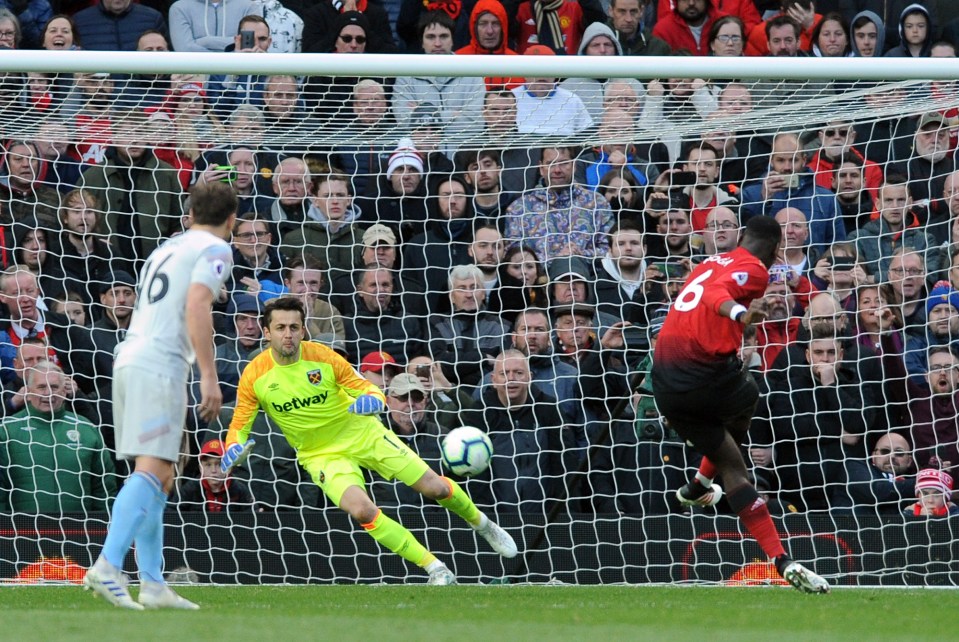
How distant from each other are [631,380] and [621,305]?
565mm

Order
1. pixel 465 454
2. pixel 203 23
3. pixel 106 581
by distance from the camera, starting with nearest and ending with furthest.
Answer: pixel 106 581
pixel 465 454
pixel 203 23

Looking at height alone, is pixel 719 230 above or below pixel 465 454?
above

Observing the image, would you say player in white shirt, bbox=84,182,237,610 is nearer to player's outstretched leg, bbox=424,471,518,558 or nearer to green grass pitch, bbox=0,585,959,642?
green grass pitch, bbox=0,585,959,642

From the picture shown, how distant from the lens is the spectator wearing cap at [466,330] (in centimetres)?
1015

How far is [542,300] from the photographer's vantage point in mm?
10344

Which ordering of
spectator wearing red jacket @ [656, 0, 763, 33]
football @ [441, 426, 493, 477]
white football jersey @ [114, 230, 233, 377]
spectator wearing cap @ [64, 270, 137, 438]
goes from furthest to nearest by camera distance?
1. spectator wearing red jacket @ [656, 0, 763, 33]
2. spectator wearing cap @ [64, 270, 137, 438]
3. football @ [441, 426, 493, 477]
4. white football jersey @ [114, 230, 233, 377]

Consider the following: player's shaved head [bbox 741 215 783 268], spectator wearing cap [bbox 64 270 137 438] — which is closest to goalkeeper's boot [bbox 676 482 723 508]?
player's shaved head [bbox 741 215 783 268]

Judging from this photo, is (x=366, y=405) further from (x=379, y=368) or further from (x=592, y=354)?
(x=592, y=354)

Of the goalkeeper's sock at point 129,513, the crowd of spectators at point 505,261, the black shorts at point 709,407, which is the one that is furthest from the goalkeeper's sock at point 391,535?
the goalkeeper's sock at point 129,513

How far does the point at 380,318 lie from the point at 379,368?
367 mm

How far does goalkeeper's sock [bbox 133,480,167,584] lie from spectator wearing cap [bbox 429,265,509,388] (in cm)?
421

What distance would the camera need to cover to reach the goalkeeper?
859 centimetres

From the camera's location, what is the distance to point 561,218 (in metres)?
10.6

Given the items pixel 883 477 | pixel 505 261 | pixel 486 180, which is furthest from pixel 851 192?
pixel 486 180
